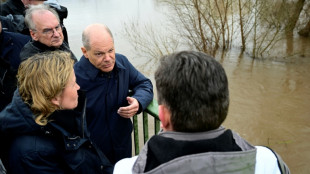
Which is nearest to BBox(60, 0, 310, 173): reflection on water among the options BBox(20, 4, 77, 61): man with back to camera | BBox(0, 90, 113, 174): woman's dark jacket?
BBox(20, 4, 77, 61): man with back to camera

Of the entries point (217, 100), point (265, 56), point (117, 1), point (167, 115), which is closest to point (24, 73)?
point (167, 115)

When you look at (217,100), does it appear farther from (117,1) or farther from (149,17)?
(117,1)

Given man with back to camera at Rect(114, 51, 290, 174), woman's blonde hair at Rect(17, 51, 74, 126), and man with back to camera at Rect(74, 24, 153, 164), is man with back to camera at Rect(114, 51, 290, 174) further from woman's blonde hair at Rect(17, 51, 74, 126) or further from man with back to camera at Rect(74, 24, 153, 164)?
man with back to camera at Rect(74, 24, 153, 164)

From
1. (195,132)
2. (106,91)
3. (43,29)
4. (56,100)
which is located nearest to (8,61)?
(43,29)

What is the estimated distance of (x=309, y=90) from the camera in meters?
8.94

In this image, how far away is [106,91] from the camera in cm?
200

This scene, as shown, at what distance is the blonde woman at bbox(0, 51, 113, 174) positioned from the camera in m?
1.34

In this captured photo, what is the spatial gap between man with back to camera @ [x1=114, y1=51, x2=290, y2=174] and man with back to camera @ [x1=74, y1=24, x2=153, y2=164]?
0.96 m

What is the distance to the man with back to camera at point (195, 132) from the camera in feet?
2.85

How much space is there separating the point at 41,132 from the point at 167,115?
2.43 ft

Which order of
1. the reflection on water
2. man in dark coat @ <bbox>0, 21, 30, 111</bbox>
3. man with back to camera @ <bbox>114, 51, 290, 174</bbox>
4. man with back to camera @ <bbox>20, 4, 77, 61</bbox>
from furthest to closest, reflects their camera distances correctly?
the reflection on water < man with back to camera @ <bbox>20, 4, 77, 61</bbox> < man in dark coat @ <bbox>0, 21, 30, 111</bbox> < man with back to camera @ <bbox>114, 51, 290, 174</bbox>

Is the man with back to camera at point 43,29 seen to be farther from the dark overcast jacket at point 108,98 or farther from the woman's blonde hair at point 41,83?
the woman's blonde hair at point 41,83

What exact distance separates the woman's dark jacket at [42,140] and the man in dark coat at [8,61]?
2.63 ft

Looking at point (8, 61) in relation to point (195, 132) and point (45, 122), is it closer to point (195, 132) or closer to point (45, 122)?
point (45, 122)
